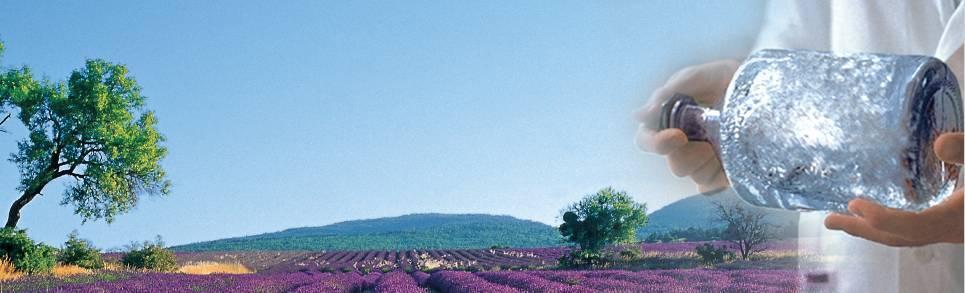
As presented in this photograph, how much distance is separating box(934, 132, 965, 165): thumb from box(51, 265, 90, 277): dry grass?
5245mm

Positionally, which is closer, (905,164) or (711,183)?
(905,164)

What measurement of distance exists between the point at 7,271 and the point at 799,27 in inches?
202

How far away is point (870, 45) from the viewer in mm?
555

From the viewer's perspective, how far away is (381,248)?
25.6 feet

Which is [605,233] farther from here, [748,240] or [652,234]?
[748,240]

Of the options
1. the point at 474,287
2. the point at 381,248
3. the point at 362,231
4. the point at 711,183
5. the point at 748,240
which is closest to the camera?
the point at 711,183

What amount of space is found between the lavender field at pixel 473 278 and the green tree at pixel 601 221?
269 millimetres

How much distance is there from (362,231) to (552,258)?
2379 millimetres

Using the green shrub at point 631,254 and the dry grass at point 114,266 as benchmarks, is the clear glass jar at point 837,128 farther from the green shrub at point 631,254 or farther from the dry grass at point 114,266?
the green shrub at point 631,254

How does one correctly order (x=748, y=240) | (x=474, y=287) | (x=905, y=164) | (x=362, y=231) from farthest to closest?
1. (x=362, y=231)
2. (x=748, y=240)
3. (x=474, y=287)
4. (x=905, y=164)

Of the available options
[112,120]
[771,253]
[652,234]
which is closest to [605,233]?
[652,234]

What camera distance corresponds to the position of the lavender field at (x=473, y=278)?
4.33 m

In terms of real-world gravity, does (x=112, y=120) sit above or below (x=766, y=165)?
above

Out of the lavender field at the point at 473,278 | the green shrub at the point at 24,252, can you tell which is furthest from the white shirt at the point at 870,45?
the green shrub at the point at 24,252
